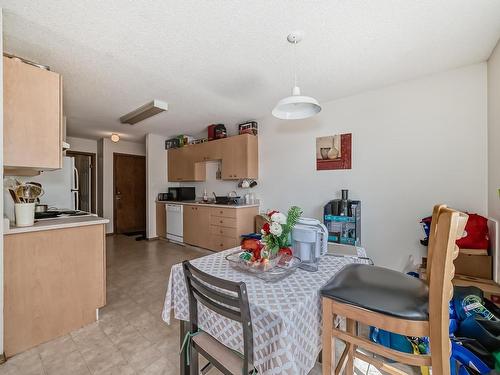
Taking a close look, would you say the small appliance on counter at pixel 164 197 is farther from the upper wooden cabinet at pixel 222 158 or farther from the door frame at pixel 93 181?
the door frame at pixel 93 181

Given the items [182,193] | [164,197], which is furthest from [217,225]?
[164,197]

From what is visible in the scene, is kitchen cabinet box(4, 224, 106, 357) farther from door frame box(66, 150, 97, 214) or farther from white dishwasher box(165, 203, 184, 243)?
door frame box(66, 150, 97, 214)

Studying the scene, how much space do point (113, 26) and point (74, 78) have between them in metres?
1.22

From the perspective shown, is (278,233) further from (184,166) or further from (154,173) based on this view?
(154,173)

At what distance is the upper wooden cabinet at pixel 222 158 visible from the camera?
12.8ft

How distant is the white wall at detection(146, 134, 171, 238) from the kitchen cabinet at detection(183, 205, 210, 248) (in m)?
1.02

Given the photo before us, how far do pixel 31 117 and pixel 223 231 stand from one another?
283 cm

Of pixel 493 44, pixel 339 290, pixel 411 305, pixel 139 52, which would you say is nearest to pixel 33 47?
pixel 139 52

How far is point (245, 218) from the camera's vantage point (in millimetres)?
3893

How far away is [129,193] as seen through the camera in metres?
5.88

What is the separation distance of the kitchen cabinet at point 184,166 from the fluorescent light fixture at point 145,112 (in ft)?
3.98

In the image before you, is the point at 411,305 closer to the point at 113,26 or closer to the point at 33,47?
the point at 113,26

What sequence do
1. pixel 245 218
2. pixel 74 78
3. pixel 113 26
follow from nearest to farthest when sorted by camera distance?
pixel 113 26 → pixel 74 78 → pixel 245 218

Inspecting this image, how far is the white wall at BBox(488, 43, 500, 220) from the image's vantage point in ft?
6.31
